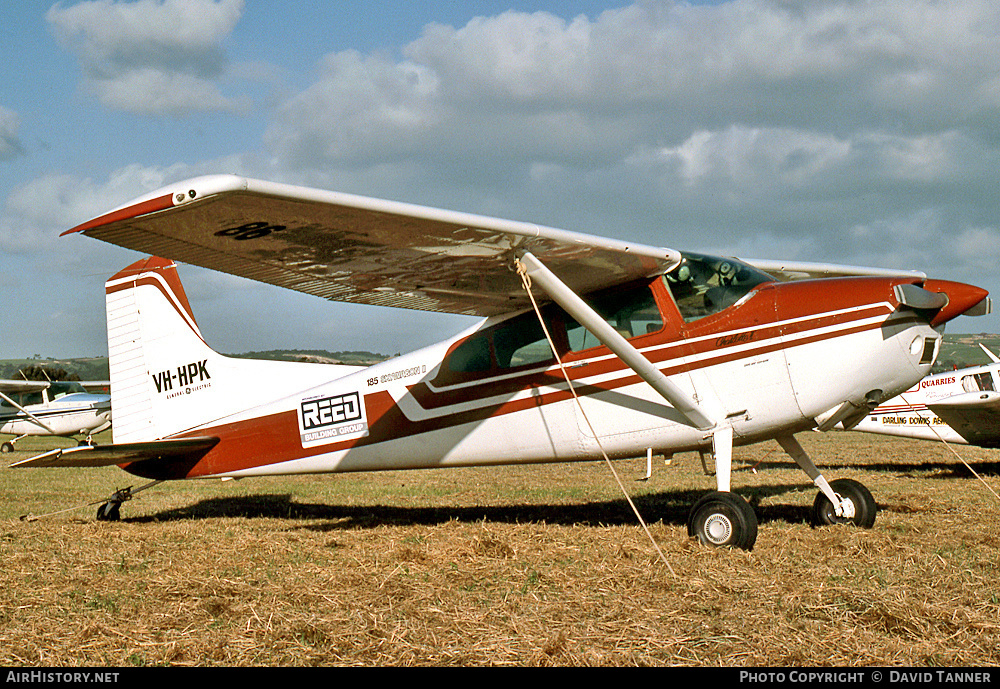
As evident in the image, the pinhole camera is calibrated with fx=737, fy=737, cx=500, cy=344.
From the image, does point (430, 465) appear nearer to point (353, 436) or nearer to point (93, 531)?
point (353, 436)

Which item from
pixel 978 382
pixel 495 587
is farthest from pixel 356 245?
pixel 978 382

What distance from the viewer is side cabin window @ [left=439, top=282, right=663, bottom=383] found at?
632 cm

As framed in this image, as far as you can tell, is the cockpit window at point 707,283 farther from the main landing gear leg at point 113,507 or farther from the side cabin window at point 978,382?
the side cabin window at point 978,382

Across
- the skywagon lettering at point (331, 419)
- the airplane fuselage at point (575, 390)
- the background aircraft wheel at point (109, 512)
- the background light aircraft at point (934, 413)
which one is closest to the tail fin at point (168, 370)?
the airplane fuselage at point (575, 390)

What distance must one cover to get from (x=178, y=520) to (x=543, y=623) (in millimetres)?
5839

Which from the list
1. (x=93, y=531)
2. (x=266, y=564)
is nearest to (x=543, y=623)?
(x=266, y=564)

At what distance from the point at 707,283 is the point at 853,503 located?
7.76 ft

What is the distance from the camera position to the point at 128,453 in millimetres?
7492

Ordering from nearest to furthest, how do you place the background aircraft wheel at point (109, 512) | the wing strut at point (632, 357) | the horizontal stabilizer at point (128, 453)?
the wing strut at point (632, 357) < the horizontal stabilizer at point (128, 453) < the background aircraft wheel at point (109, 512)

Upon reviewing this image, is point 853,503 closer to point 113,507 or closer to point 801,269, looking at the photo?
point 801,269
